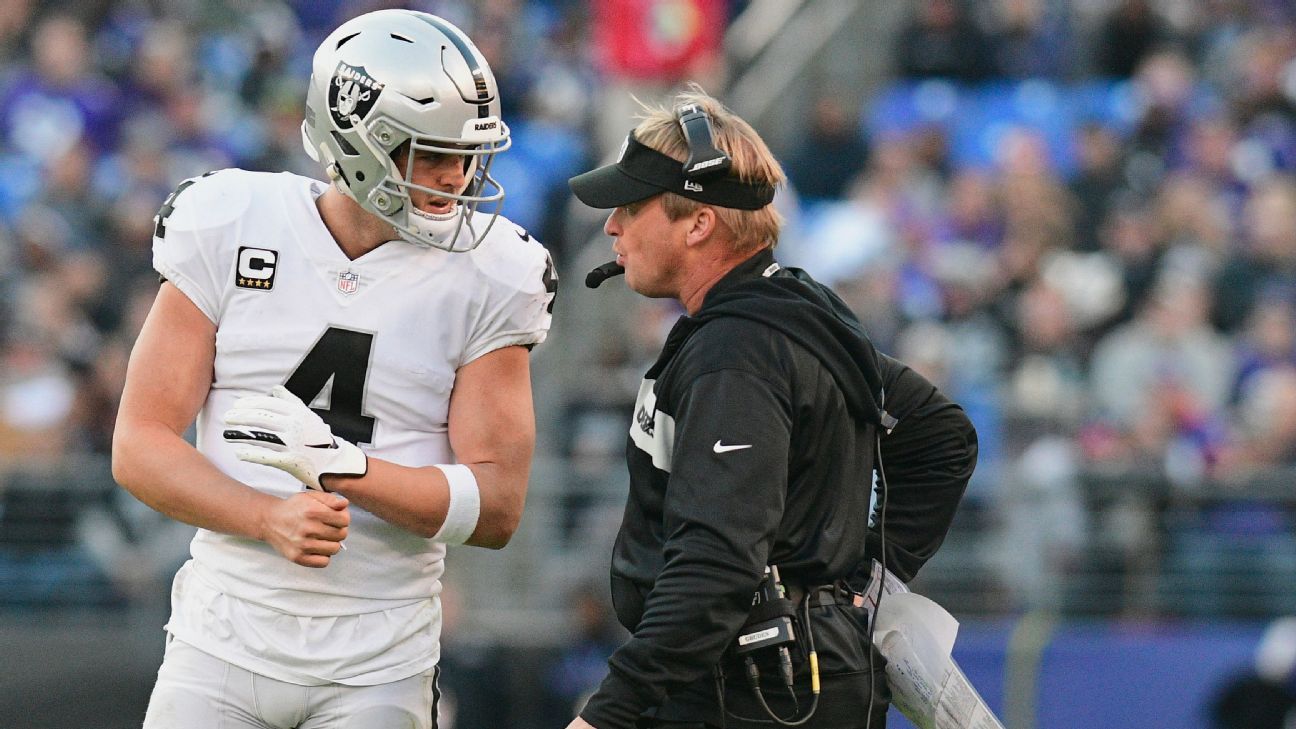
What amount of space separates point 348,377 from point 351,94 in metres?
0.56

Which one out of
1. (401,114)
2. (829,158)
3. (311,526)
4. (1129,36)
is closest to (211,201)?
(401,114)

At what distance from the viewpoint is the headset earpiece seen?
3.44 m

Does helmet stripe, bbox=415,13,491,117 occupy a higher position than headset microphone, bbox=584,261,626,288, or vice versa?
helmet stripe, bbox=415,13,491,117

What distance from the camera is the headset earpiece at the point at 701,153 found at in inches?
135

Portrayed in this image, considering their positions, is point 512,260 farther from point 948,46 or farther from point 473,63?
point 948,46

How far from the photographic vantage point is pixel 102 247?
32.5 ft

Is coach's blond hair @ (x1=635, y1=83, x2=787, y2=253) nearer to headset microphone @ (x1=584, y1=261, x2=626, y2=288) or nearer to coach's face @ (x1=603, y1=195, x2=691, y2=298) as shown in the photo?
coach's face @ (x1=603, y1=195, x2=691, y2=298)

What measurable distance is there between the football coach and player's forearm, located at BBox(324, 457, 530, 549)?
24 cm

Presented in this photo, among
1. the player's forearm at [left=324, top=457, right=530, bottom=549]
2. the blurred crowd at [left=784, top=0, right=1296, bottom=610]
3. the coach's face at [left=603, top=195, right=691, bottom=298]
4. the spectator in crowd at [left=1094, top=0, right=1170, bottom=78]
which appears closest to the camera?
the player's forearm at [left=324, top=457, right=530, bottom=549]

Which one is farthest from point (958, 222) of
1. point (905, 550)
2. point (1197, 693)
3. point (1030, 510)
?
point (905, 550)

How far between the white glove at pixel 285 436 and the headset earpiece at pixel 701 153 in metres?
0.87

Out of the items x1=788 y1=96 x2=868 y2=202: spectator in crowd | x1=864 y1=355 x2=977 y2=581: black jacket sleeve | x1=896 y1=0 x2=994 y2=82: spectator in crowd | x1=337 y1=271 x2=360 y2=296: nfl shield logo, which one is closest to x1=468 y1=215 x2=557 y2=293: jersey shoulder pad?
x1=337 y1=271 x2=360 y2=296: nfl shield logo

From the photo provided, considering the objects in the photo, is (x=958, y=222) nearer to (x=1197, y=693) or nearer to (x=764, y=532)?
(x=1197, y=693)

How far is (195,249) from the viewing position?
3.44m
